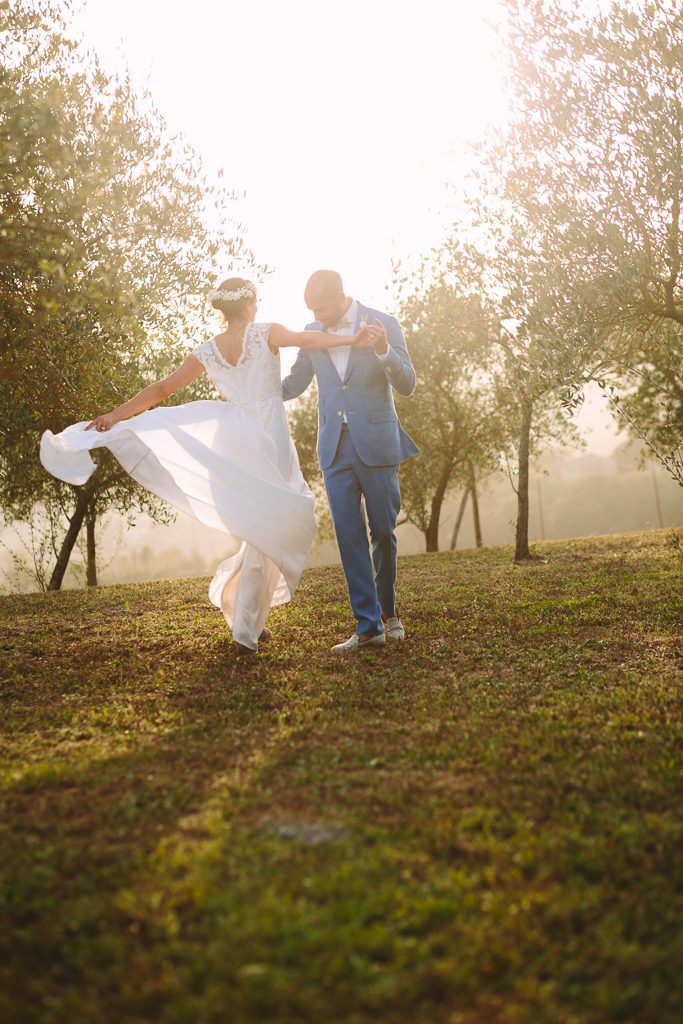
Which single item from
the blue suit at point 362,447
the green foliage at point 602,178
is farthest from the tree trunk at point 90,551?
the blue suit at point 362,447

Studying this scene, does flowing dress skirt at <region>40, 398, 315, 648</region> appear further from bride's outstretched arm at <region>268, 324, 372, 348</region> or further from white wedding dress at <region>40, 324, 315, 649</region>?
bride's outstretched arm at <region>268, 324, 372, 348</region>

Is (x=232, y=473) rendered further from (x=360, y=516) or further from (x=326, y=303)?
(x=326, y=303)

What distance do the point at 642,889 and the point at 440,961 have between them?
0.90m

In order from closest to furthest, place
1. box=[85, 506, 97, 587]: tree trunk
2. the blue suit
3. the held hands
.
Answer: the held hands < the blue suit < box=[85, 506, 97, 587]: tree trunk

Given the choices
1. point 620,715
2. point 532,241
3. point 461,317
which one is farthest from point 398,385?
point 461,317

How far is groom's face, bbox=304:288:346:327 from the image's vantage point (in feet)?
23.0

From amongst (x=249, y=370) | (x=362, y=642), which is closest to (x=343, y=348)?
(x=249, y=370)

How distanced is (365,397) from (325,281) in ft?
3.50

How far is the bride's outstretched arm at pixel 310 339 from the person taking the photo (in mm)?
6797

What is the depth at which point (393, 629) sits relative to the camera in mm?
7684

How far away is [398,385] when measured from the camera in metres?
7.18

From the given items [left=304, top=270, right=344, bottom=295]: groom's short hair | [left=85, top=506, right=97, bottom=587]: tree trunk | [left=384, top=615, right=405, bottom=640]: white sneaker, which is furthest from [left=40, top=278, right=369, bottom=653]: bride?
[left=85, top=506, right=97, bottom=587]: tree trunk

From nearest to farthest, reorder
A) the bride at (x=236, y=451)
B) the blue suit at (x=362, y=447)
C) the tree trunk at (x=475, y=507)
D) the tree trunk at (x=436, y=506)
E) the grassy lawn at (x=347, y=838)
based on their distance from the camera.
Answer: the grassy lawn at (x=347, y=838) < the bride at (x=236, y=451) < the blue suit at (x=362, y=447) < the tree trunk at (x=436, y=506) < the tree trunk at (x=475, y=507)

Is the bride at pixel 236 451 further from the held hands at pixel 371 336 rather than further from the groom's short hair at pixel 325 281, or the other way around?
the groom's short hair at pixel 325 281
